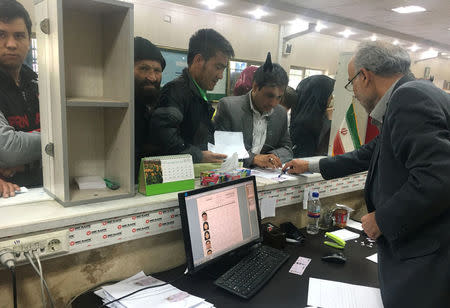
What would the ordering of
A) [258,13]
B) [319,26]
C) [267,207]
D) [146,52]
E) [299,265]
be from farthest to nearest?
[319,26]
[258,13]
[267,207]
[146,52]
[299,265]

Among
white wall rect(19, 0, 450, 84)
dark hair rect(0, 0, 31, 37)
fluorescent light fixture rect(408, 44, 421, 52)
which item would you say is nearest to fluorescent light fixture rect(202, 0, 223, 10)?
white wall rect(19, 0, 450, 84)

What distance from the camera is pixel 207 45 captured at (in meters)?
1.61

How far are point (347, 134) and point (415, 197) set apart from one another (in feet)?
4.21

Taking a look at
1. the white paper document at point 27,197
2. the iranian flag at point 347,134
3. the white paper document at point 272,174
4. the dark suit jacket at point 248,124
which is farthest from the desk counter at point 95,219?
the iranian flag at point 347,134

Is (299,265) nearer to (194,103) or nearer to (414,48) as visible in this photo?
(194,103)

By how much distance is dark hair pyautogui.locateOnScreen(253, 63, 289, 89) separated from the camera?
1.89 m

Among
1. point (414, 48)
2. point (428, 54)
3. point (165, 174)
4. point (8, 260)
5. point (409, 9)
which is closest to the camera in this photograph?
point (8, 260)

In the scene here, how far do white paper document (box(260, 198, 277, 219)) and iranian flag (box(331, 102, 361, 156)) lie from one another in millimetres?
834

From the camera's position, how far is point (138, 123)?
4.63 feet

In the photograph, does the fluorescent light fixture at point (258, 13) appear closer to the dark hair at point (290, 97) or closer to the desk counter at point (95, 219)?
the dark hair at point (290, 97)

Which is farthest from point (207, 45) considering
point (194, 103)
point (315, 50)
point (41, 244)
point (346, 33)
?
point (346, 33)

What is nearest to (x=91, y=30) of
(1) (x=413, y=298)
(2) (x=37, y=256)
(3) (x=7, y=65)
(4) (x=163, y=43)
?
(3) (x=7, y=65)

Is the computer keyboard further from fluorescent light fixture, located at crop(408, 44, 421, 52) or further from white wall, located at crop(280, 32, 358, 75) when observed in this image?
fluorescent light fixture, located at crop(408, 44, 421, 52)

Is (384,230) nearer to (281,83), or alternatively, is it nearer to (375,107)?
(375,107)
